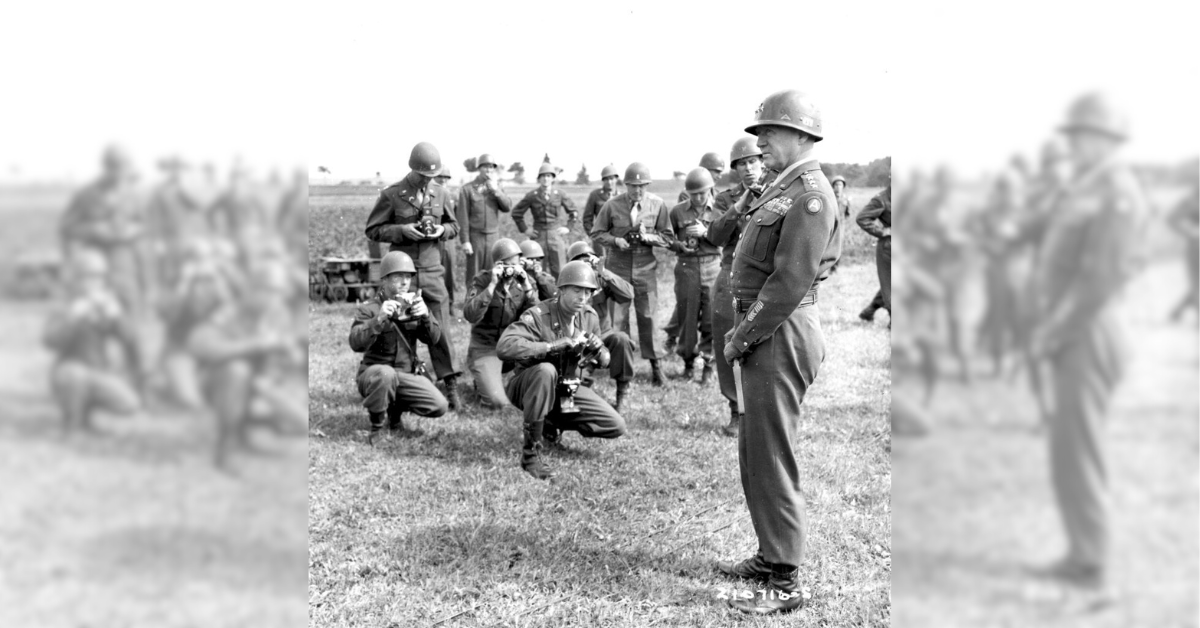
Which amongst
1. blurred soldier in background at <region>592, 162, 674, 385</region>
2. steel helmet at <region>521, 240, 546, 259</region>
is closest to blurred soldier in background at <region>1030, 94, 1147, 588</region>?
steel helmet at <region>521, 240, 546, 259</region>

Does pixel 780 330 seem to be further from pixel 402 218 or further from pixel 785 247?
pixel 402 218

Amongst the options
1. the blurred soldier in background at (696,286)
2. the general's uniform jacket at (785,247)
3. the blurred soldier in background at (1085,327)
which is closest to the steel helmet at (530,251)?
the blurred soldier in background at (696,286)

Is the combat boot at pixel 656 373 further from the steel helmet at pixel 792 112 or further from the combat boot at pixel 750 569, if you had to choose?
the steel helmet at pixel 792 112

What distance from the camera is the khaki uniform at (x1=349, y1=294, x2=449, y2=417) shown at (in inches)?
280

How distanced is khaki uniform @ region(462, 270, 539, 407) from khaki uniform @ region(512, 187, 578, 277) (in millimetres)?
5398

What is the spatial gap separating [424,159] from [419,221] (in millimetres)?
616

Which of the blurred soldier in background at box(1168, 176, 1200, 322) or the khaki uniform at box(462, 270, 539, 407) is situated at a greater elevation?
the blurred soldier in background at box(1168, 176, 1200, 322)

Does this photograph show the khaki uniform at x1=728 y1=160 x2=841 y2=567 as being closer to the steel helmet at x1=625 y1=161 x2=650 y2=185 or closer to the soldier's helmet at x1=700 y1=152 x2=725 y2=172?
the steel helmet at x1=625 y1=161 x2=650 y2=185

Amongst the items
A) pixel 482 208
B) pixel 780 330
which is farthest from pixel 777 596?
pixel 482 208

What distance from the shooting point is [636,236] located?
32.3 feet

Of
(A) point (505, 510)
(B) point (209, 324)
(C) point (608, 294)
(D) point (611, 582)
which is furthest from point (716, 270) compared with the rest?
(B) point (209, 324)

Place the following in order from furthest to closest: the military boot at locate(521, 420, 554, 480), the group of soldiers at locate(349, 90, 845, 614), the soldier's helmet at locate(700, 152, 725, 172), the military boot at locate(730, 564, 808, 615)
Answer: the soldier's helmet at locate(700, 152, 725, 172), the military boot at locate(521, 420, 554, 480), the military boot at locate(730, 564, 808, 615), the group of soldiers at locate(349, 90, 845, 614)

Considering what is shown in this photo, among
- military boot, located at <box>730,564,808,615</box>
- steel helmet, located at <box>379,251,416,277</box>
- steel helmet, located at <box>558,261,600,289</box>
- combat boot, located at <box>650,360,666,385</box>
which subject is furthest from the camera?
combat boot, located at <box>650,360,666,385</box>

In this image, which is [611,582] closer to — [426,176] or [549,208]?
[426,176]
